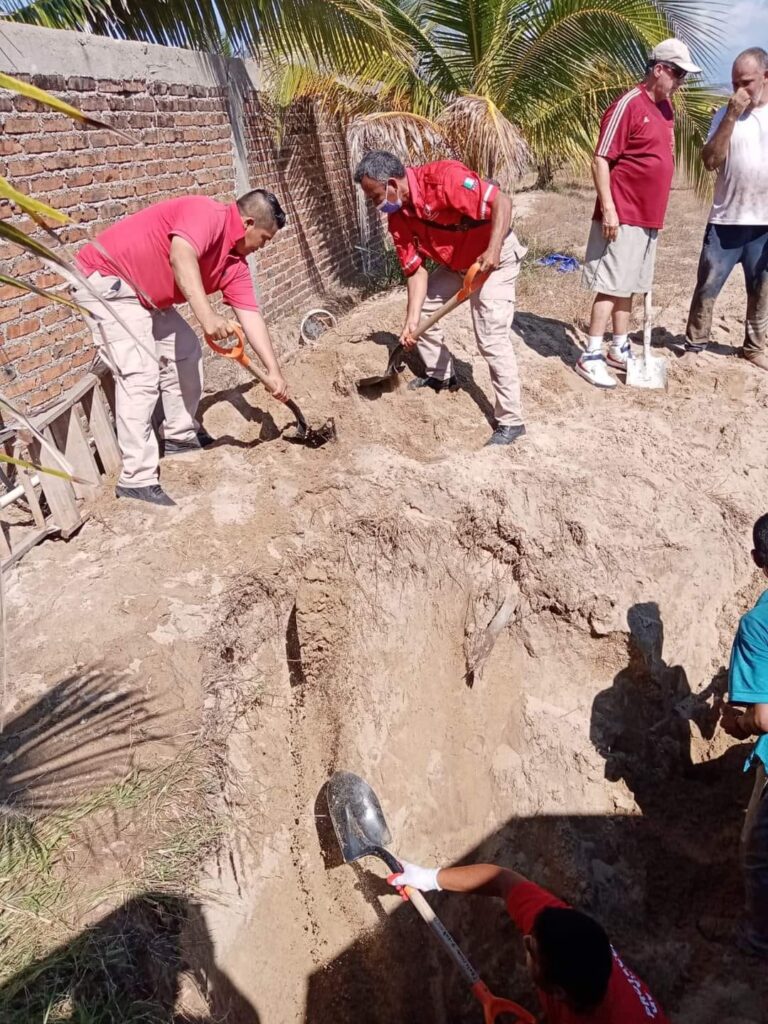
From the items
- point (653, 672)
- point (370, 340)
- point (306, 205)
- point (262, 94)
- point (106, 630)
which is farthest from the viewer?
point (306, 205)

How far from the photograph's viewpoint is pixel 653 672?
3873 mm

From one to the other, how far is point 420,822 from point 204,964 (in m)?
1.40

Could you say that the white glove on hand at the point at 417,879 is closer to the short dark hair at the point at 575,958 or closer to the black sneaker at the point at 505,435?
the short dark hair at the point at 575,958

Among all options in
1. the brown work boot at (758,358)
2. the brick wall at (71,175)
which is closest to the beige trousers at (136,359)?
the brick wall at (71,175)

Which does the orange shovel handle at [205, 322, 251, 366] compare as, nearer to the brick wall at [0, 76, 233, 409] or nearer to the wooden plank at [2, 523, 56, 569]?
the brick wall at [0, 76, 233, 409]

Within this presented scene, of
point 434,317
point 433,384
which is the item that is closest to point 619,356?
point 433,384

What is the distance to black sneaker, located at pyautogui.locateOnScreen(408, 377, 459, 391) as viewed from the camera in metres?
4.90

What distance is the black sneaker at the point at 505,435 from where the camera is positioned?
4.34 meters

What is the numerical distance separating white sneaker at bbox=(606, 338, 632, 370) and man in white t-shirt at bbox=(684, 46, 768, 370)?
0.65 meters

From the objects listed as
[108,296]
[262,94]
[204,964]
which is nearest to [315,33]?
[262,94]

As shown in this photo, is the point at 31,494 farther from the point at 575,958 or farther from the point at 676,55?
the point at 676,55

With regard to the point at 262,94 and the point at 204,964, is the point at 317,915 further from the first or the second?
the point at 262,94

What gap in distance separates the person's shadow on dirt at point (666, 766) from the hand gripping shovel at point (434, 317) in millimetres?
1981

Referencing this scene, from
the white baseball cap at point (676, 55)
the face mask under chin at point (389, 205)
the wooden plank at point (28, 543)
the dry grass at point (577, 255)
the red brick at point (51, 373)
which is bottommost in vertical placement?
the dry grass at point (577, 255)
